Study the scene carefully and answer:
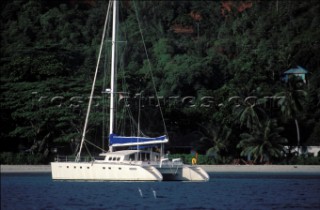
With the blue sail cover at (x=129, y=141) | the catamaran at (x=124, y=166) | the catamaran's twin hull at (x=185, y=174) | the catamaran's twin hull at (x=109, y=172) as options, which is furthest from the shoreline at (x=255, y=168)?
the blue sail cover at (x=129, y=141)

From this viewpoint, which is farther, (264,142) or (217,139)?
(217,139)

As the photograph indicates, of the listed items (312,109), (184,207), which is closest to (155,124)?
(312,109)

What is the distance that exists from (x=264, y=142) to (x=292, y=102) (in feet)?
27.0

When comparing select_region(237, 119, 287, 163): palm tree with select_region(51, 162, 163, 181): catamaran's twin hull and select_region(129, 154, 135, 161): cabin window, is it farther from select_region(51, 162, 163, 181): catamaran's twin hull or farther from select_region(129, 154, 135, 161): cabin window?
select_region(51, 162, 163, 181): catamaran's twin hull

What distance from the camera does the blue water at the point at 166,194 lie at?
43.1 metres

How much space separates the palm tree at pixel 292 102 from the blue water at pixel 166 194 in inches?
894

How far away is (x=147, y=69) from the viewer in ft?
348

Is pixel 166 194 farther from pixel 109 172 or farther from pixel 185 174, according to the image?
pixel 185 174

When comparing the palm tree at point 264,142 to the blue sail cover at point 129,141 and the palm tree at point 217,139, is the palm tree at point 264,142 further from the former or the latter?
the blue sail cover at point 129,141

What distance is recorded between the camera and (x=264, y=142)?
271 ft

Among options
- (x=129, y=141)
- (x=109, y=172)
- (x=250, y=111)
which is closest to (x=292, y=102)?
(x=250, y=111)

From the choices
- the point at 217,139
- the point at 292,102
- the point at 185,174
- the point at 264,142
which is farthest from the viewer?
the point at 292,102

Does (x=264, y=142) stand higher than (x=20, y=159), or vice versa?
(x=264, y=142)

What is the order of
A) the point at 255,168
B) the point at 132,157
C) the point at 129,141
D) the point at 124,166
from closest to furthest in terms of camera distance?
the point at 124,166, the point at 132,157, the point at 129,141, the point at 255,168
